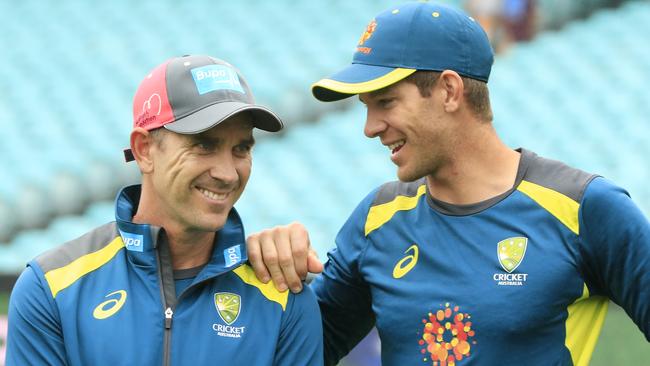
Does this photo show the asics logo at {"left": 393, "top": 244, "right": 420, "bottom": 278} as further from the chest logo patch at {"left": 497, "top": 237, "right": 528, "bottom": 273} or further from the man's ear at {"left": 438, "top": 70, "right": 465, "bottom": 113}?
the man's ear at {"left": 438, "top": 70, "right": 465, "bottom": 113}

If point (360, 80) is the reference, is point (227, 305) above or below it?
below

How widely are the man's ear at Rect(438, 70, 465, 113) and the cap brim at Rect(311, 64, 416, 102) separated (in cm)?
9

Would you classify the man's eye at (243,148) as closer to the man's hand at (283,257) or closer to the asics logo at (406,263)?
the man's hand at (283,257)

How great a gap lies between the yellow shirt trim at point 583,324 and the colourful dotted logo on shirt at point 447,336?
0.83 feet

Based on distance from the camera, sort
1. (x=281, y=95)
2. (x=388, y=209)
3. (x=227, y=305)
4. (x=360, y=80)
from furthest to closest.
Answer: (x=281, y=95), (x=388, y=209), (x=360, y=80), (x=227, y=305)

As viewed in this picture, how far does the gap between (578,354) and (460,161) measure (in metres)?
0.58

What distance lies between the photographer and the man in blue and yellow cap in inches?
110

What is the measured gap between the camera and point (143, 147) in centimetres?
283

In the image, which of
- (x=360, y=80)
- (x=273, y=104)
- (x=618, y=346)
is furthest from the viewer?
(x=273, y=104)

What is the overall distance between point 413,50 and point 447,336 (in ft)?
2.46

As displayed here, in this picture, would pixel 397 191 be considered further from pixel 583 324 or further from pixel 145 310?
pixel 145 310

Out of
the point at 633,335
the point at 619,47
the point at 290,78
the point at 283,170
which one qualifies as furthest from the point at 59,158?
the point at 619,47

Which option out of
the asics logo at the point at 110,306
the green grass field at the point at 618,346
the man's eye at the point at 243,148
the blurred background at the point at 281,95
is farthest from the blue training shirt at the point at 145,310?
the blurred background at the point at 281,95

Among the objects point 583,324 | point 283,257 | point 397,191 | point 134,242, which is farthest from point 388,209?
point 134,242
